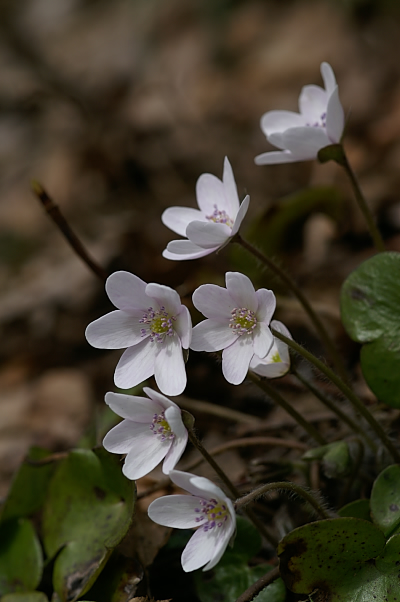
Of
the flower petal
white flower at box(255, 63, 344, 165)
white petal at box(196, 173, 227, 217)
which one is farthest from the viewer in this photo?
white petal at box(196, 173, 227, 217)

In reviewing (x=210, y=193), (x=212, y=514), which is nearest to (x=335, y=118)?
(x=210, y=193)

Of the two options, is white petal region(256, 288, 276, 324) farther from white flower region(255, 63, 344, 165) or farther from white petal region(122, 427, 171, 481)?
white flower region(255, 63, 344, 165)

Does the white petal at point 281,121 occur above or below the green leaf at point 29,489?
above

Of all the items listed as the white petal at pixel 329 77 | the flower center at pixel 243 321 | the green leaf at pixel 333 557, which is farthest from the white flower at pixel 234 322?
the white petal at pixel 329 77

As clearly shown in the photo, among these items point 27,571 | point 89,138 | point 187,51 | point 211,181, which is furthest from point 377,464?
point 187,51

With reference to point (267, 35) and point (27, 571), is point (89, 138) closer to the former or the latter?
point (267, 35)

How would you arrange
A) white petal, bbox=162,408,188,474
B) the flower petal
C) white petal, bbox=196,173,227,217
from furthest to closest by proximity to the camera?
white petal, bbox=196,173,227,217
the flower petal
white petal, bbox=162,408,188,474

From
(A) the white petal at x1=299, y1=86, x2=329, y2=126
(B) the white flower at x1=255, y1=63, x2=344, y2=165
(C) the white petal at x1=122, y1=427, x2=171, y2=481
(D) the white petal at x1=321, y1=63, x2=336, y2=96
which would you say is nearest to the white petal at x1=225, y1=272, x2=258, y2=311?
(C) the white petal at x1=122, y1=427, x2=171, y2=481

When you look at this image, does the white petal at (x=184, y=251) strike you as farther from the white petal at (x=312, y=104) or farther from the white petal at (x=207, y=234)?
the white petal at (x=312, y=104)

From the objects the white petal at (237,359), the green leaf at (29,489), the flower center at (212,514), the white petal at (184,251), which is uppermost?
the white petal at (184,251)
